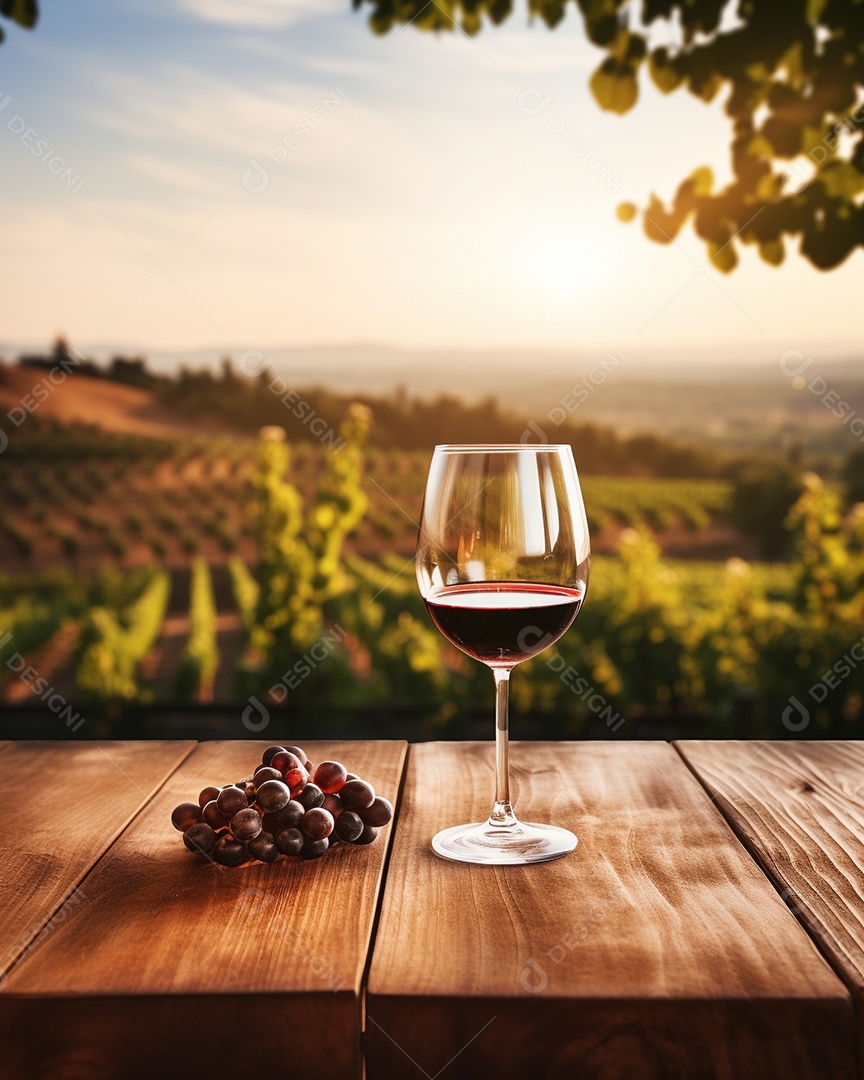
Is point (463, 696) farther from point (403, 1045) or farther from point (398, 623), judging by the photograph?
point (403, 1045)

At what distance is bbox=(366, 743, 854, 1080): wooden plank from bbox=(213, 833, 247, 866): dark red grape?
0.45 ft

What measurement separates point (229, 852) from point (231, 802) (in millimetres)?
44

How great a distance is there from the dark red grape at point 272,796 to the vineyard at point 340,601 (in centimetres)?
347

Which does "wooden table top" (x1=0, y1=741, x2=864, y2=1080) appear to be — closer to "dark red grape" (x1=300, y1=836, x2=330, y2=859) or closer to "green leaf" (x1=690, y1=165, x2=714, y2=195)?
"dark red grape" (x1=300, y1=836, x2=330, y2=859)

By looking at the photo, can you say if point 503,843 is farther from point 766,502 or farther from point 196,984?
point 766,502

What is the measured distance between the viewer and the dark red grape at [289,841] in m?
0.97

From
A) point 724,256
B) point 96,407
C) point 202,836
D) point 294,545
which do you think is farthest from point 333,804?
point 96,407

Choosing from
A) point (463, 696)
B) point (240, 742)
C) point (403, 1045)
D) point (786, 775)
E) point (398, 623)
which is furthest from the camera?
point (398, 623)

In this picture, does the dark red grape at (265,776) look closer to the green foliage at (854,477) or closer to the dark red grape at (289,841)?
the dark red grape at (289,841)

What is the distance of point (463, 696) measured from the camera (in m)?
4.89

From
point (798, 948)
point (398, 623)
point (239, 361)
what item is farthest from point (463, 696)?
Answer: point (798, 948)

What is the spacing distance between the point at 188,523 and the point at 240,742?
4493 mm
